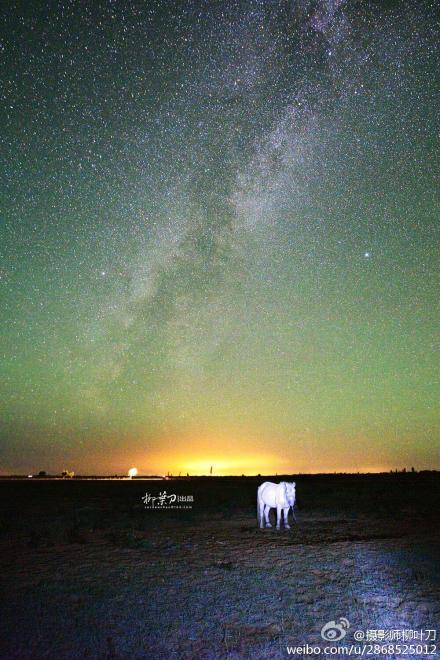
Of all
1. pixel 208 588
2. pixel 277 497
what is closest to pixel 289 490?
pixel 277 497

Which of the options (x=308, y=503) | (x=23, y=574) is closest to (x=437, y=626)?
(x=23, y=574)

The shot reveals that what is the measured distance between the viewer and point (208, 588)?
902cm

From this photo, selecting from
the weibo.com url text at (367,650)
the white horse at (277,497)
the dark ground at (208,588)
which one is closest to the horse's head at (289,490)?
the white horse at (277,497)

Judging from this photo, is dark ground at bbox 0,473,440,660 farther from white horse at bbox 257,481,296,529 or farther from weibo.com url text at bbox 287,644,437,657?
white horse at bbox 257,481,296,529

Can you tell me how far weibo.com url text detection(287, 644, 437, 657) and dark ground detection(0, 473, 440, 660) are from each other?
0.13 m

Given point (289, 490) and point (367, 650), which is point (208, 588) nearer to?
point (367, 650)

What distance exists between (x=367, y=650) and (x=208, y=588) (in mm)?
3813

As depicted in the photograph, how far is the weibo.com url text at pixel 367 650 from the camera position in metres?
6.02

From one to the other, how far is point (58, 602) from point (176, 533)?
331 inches

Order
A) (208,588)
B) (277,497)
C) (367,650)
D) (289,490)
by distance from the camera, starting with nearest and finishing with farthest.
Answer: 1. (367,650)
2. (208,588)
3. (277,497)
4. (289,490)

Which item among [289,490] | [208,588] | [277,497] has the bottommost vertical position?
[208,588]

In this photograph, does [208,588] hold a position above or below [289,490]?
below

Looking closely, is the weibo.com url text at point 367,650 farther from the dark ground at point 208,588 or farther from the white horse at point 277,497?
the white horse at point 277,497

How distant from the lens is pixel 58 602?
8.38 metres
